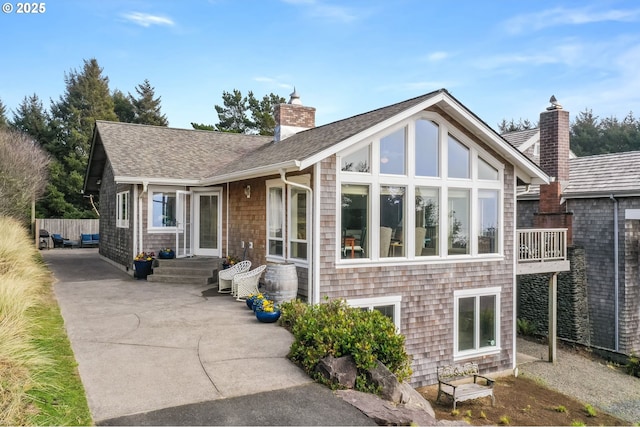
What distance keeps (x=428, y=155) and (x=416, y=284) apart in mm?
2726

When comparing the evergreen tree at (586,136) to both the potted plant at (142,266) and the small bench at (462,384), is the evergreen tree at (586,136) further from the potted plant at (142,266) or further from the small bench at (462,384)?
the potted plant at (142,266)

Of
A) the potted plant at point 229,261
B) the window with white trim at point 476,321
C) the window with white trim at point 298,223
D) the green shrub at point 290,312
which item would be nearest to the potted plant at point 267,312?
the green shrub at point 290,312

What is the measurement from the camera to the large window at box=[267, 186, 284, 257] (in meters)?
9.96

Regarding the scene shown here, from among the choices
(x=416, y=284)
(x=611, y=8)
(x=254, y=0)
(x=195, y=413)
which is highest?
(x=611, y=8)

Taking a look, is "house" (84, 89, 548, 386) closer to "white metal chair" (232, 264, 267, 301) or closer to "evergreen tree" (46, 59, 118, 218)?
"white metal chair" (232, 264, 267, 301)

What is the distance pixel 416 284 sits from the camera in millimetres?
9438

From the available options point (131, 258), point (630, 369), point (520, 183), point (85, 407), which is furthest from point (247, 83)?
point (85, 407)

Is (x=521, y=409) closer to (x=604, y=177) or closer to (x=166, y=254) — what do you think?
(x=604, y=177)

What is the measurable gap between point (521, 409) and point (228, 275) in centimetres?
666

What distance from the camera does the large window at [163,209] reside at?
1315 centimetres

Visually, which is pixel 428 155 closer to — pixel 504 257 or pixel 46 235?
pixel 504 257

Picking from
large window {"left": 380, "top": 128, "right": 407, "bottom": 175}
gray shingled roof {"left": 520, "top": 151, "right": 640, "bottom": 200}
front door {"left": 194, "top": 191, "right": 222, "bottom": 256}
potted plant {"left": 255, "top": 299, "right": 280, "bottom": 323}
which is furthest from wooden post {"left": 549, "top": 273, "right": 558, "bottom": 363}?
front door {"left": 194, "top": 191, "right": 222, "bottom": 256}

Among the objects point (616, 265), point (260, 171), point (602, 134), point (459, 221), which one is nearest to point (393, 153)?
point (459, 221)

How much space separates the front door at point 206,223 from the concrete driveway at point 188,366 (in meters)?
3.54
